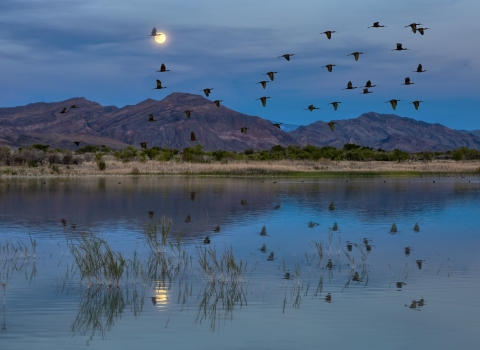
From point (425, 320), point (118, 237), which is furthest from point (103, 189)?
point (425, 320)

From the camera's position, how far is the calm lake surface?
1084 cm

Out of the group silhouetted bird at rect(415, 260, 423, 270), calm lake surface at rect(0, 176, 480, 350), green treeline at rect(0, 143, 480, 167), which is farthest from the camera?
green treeline at rect(0, 143, 480, 167)

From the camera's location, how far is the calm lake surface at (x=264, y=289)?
427 inches

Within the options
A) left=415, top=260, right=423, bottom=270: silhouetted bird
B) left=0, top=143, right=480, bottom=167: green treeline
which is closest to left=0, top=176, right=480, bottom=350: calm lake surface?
left=415, top=260, right=423, bottom=270: silhouetted bird

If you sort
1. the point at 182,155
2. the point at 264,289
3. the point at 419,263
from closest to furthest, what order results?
1. the point at 264,289
2. the point at 419,263
3. the point at 182,155

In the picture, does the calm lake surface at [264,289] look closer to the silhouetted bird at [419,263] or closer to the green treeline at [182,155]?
the silhouetted bird at [419,263]

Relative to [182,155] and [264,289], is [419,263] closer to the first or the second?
[264,289]

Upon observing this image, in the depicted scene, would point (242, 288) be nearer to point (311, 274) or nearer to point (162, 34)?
point (311, 274)

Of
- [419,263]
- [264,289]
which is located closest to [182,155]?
[419,263]

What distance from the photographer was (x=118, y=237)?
890 inches

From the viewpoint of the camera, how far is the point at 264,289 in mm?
14062

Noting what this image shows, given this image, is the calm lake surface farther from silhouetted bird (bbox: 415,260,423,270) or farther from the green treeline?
the green treeline

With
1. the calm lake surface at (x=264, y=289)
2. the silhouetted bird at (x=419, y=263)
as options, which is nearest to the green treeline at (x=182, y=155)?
the calm lake surface at (x=264, y=289)

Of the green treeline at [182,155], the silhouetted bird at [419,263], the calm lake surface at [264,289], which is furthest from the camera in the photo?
the green treeline at [182,155]
